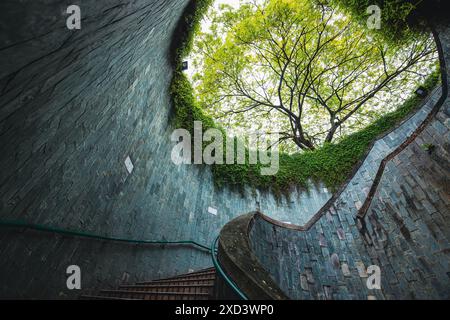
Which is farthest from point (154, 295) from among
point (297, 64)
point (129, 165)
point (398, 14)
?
point (297, 64)

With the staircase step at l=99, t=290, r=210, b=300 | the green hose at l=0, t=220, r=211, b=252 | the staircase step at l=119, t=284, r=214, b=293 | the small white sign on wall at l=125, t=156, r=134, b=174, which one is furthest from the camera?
the small white sign on wall at l=125, t=156, r=134, b=174

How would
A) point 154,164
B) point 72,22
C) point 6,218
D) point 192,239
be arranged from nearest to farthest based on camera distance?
point 72,22, point 6,218, point 154,164, point 192,239

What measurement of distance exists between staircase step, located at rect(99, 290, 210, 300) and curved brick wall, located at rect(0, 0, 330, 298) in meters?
0.29

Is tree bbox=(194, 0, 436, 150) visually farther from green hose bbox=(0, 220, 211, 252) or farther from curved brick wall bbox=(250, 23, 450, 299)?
green hose bbox=(0, 220, 211, 252)

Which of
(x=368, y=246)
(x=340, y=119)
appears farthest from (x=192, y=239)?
(x=340, y=119)

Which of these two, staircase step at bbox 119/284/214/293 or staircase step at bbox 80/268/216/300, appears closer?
staircase step at bbox 80/268/216/300

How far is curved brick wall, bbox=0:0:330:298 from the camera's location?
1949 mm

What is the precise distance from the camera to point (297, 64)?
1012 centimetres

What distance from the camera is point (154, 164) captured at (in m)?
5.70

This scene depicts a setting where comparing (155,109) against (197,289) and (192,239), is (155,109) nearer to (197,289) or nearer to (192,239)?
(192,239)

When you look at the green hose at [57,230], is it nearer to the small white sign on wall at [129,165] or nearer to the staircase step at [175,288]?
the staircase step at [175,288]

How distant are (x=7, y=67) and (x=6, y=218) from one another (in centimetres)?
185

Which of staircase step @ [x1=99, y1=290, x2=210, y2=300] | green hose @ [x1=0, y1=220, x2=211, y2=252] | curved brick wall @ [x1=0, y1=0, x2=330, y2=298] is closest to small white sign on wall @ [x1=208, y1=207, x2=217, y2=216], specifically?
curved brick wall @ [x1=0, y1=0, x2=330, y2=298]
